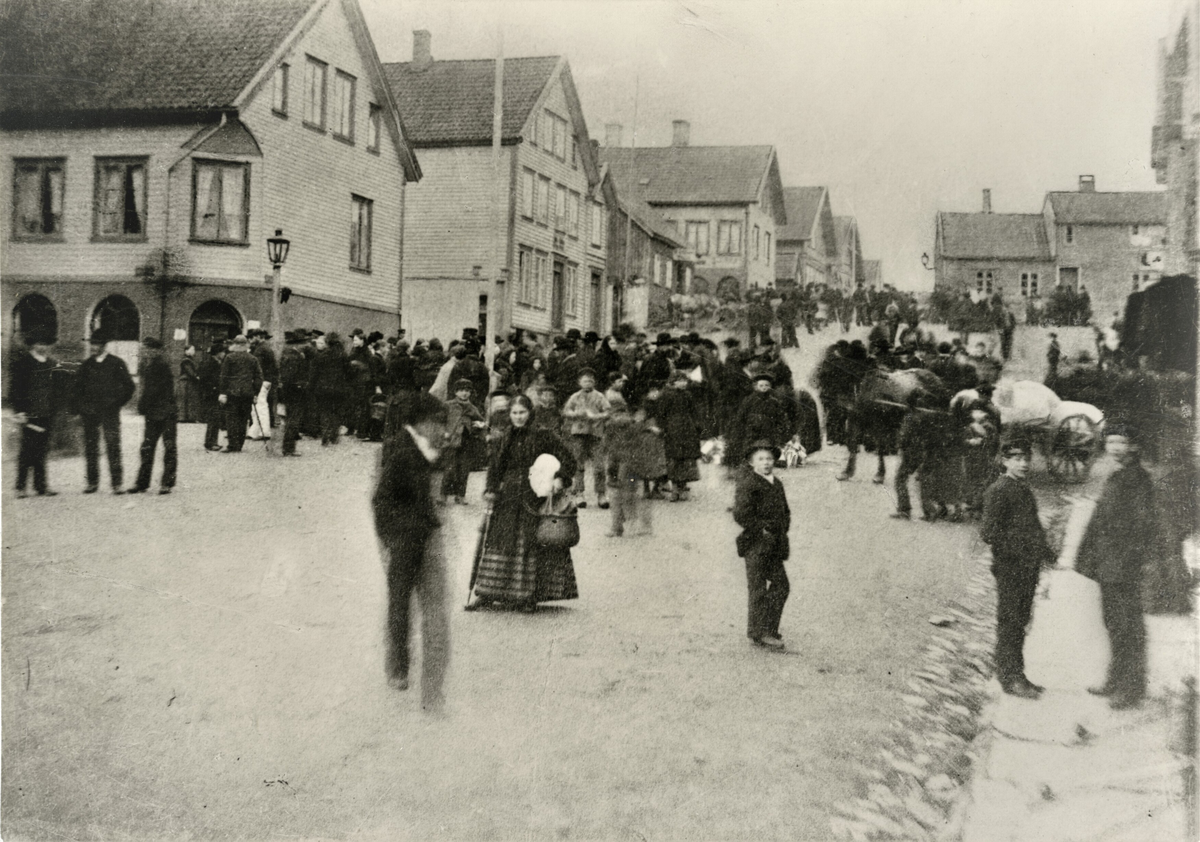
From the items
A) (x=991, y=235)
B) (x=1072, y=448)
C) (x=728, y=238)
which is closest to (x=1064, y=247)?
(x=1072, y=448)

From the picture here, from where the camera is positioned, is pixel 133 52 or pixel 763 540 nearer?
pixel 763 540

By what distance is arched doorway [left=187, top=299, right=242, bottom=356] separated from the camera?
14367 millimetres

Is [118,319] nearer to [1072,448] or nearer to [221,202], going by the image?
[221,202]

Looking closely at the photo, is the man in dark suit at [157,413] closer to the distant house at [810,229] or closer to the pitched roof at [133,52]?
the pitched roof at [133,52]

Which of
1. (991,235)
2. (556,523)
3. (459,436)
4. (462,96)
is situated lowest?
(556,523)

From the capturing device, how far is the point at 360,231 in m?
15.8

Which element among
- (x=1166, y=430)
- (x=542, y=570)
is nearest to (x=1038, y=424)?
(x=1166, y=430)

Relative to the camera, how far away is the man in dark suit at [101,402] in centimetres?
792

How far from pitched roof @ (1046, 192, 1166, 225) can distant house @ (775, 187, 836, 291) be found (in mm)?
1632

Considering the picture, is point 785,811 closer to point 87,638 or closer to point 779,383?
point 87,638

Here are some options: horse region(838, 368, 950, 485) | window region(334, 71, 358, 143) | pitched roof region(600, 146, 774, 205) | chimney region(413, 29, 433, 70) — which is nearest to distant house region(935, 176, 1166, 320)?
horse region(838, 368, 950, 485)

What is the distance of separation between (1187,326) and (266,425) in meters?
10.1

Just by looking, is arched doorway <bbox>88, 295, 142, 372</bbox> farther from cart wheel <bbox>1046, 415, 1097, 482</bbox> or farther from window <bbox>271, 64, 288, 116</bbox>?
cart wheel <bbox>1046, 415, 1097, 482</bbox>

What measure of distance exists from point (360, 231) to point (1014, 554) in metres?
11.8
